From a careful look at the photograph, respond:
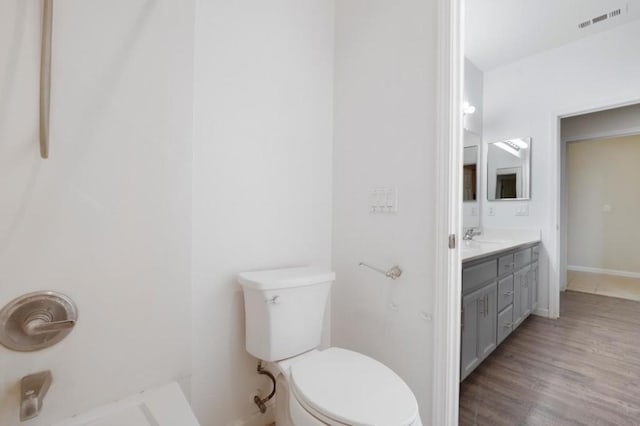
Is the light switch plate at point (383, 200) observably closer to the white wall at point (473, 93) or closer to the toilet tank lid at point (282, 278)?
the toilet tank lid at point (282, 278)

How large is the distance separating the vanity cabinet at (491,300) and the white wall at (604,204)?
3270mm

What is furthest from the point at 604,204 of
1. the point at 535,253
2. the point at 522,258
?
the point at 522,258

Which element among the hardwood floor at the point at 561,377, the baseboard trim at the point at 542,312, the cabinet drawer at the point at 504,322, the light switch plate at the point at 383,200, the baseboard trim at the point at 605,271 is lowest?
the hardwood floor at the point at 561,377

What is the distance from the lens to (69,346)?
34.1 inches

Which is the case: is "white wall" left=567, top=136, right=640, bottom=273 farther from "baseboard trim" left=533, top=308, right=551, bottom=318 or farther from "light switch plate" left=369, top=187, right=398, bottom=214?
"light switch plate" left=369, top=187, right=398, bottom=214

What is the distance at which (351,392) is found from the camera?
32.7 inches

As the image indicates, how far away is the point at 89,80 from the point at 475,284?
1999 mm

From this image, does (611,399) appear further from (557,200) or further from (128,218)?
(128,218)

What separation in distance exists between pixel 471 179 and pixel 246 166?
8.39 feet

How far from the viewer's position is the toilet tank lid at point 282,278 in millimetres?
1093

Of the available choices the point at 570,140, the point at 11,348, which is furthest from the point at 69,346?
the point at 570,140

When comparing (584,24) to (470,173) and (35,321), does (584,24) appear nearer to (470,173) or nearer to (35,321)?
(470,173)

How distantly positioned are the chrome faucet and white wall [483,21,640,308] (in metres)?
3.52

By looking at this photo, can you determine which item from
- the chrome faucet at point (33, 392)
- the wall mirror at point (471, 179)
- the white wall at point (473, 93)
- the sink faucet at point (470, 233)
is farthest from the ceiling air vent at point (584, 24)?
the chrome faucet at point (33, 392)
